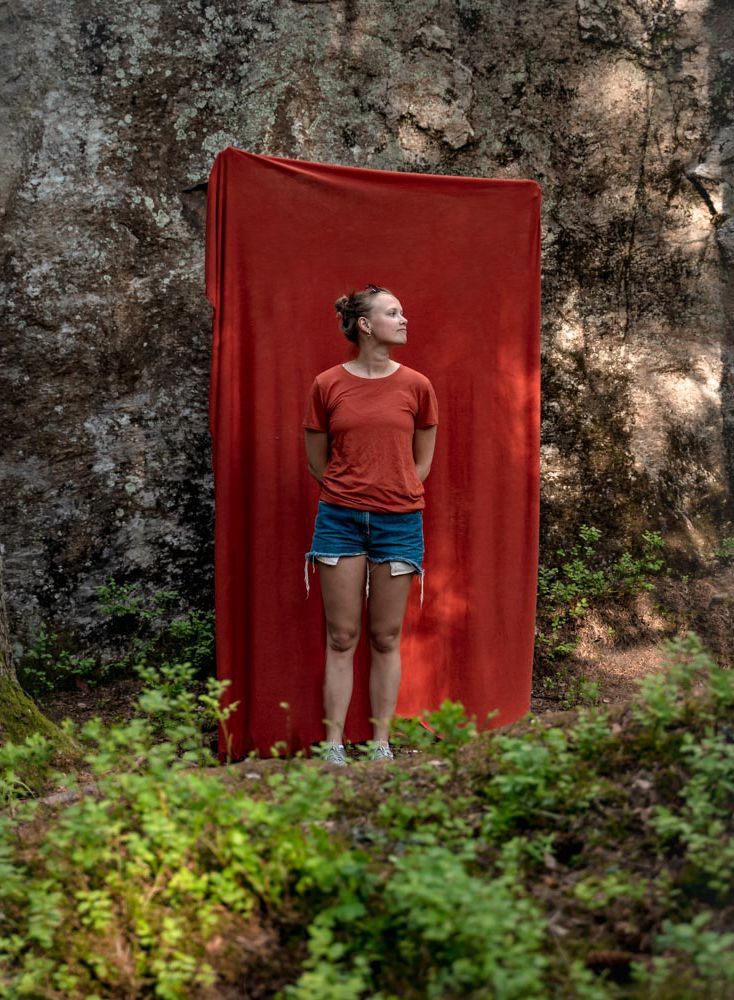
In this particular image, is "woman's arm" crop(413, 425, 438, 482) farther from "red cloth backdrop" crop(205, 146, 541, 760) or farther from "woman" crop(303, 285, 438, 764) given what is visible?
"red cloth backdrop" crop(205, 146, 541, 760)

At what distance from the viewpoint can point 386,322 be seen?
4148 mm

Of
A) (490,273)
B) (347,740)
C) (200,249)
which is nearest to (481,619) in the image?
(347,740)

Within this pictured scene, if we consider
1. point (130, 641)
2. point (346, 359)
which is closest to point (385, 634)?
point (346, 359)

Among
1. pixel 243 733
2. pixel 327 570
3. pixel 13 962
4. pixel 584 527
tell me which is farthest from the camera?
pixel 584 527

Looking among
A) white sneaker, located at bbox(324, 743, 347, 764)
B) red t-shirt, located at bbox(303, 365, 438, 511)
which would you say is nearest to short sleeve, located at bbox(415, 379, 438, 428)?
red t-shirt, located at bbox(303, 365, 438, 511)

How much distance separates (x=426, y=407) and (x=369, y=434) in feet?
1.01

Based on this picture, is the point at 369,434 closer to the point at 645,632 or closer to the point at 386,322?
the point at 386,322

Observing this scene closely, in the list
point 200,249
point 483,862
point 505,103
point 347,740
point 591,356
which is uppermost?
point 505,103

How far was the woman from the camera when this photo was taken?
13.5 feet

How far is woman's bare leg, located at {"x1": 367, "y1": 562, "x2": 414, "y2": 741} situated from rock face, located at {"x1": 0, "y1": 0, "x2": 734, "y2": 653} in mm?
1726

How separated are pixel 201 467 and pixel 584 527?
7.47 ft

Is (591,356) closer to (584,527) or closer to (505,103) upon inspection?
(584,527)

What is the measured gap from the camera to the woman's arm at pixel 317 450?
428 centimetres

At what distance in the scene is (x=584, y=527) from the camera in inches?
240
